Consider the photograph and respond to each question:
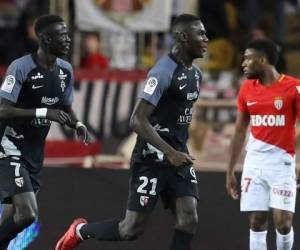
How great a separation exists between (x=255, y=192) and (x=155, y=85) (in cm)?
148

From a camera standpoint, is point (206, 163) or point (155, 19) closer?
point (206, 163)

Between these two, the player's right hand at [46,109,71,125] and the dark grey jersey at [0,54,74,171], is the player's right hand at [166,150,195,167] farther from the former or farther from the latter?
the dark grey jersey at [0,54,74,171]

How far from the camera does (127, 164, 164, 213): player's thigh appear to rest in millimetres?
9031

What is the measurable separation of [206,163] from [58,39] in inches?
226

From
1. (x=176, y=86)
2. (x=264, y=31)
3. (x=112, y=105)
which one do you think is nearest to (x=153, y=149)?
(x=176, y=86)

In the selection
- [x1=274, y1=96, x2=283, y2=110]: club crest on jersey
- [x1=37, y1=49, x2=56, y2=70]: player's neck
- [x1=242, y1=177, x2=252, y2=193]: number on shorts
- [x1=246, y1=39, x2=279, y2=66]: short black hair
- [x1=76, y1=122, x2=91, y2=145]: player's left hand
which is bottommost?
[x1=242, y1=177, x2=252, y2=193]: number on shorts

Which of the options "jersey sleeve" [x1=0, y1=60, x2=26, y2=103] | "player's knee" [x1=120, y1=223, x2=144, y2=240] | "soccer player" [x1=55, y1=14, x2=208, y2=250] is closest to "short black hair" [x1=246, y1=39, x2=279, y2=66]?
"soccer player" [x1=55, y1=14, x2=208, y2=250]

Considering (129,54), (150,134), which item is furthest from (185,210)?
(129,54)

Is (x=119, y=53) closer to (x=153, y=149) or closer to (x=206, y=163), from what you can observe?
(x=206, y=163)

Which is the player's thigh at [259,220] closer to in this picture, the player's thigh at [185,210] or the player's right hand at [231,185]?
the player's right hand at [231,185]

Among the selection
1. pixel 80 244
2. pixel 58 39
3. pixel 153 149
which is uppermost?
pixel 58 39

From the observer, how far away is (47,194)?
34.8 feet

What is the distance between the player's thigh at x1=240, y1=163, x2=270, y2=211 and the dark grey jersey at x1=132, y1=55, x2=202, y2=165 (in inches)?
34.0

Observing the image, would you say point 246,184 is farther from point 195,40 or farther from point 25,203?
point 25,203
